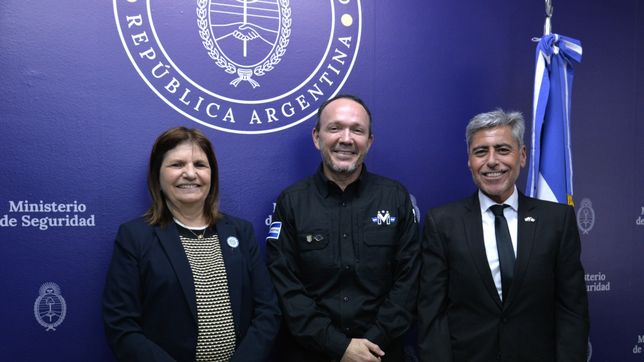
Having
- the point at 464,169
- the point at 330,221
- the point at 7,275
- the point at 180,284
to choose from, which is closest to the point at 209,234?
the point at 180,284

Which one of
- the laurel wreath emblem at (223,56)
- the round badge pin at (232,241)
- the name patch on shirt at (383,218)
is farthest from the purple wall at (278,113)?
the name patch on shirt at (383,218)

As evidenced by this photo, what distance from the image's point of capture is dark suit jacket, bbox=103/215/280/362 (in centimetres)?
185

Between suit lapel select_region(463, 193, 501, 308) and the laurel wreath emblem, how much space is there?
1172 millimetres

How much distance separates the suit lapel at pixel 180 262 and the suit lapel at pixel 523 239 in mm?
1198

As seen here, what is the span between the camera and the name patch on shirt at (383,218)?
88.3 inches

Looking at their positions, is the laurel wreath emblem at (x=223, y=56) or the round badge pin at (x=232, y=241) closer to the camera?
the round badge pin at (x=232, y=241)

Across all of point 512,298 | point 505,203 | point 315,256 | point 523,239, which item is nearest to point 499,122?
point 505,203

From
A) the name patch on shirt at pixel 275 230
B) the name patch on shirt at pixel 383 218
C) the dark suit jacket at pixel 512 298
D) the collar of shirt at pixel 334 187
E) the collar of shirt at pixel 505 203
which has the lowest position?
the dark suit jacket at pixel 512 298

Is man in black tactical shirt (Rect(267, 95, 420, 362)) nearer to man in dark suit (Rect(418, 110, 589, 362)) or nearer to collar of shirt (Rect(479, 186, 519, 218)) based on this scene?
man in dark suit (Rect(418, 110, 589, 362))

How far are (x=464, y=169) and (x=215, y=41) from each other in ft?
4.91

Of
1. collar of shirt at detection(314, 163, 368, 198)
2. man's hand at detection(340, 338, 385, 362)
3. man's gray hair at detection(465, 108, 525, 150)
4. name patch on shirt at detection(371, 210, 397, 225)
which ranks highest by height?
A: man's gray hair at detection(465, 108, 525, 150)

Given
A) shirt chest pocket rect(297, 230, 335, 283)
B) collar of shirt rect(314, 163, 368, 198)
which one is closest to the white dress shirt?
collar of shirt rect(314, 163, 368, 198)

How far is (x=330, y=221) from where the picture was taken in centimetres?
222

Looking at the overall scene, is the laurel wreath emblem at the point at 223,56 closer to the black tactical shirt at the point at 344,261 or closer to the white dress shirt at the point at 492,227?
the black tactical shirt at the point at 344,261
